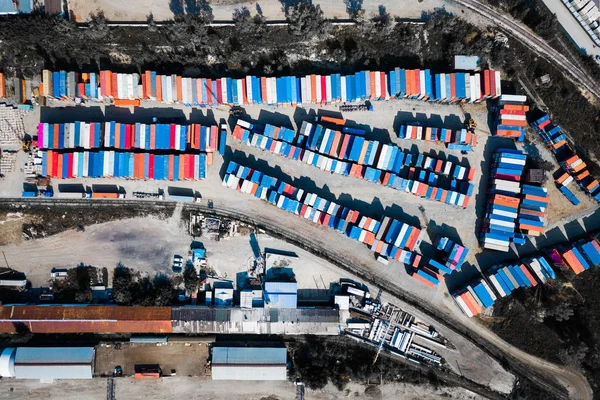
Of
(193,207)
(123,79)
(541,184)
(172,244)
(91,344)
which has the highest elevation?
(123,79)

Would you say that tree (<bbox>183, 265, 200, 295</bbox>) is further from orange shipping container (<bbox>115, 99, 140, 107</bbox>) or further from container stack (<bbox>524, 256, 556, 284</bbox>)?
container stack (<bbox>524, 256, 556, 284</bbox>)

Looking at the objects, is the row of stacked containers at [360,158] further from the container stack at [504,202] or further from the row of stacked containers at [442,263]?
the row of stacked containers at [442,263]

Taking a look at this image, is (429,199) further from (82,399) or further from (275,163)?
(82,399)

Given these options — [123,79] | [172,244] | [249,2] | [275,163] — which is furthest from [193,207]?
[249,2]

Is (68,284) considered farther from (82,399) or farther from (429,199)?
(429,199)

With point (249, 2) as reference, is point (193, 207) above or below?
below

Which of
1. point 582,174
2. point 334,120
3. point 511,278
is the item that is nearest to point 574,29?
point 582,174

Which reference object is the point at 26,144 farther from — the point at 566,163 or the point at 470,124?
the point at 566,163
